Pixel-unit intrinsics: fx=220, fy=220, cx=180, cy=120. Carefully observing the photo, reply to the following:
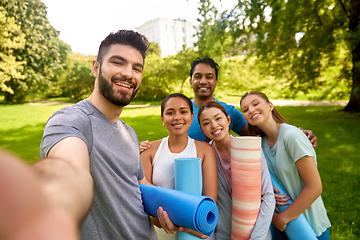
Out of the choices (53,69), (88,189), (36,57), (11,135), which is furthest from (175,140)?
(53,69)

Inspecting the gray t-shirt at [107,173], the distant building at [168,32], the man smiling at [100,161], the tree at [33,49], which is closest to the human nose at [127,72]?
the man smiling at [100,161]

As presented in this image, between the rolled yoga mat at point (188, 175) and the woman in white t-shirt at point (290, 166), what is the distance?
79 centimetres

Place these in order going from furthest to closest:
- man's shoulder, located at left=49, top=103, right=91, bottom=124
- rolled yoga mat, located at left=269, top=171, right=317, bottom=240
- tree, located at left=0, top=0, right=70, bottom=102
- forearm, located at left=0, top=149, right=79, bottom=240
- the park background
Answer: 1. tree, located at left=0, top=0, right=70, bottom=102
2. the park background
3. rolled yoga mat, located at left=269, top=171, right=317, bottom=240
4. man's shoulder, located at left=49, top=103, right=91, bottom=124
5. forearm, located at left=0, top=149, right=79, bottom=240

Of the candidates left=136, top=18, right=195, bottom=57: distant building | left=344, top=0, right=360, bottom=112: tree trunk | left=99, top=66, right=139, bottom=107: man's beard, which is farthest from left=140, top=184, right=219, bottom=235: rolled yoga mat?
left=136, top=18, right=195, bottom=57: distant building

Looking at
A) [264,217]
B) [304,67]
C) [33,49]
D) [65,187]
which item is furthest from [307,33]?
[33,49]

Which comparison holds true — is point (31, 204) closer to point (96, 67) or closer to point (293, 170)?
point (96, 67)

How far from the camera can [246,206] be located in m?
1.83

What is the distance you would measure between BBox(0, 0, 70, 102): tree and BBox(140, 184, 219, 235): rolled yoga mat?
26301 millimetres

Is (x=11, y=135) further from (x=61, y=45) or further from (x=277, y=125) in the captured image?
(x=61, y=45)

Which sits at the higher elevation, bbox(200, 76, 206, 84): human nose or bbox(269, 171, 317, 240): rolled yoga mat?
bbox(200, 76, 206, 84): human nose

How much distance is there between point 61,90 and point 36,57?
1366 cm

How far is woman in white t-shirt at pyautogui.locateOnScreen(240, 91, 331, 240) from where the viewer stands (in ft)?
6.39

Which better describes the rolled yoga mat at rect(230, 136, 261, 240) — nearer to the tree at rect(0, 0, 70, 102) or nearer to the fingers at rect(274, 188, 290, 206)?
the fingers at rect(274, 188, 290, 206)

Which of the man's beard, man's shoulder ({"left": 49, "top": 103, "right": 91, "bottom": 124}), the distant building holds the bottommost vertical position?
man's shoulder ({"left": 49, "top": 103, "right": 91, "bottom": 124})
